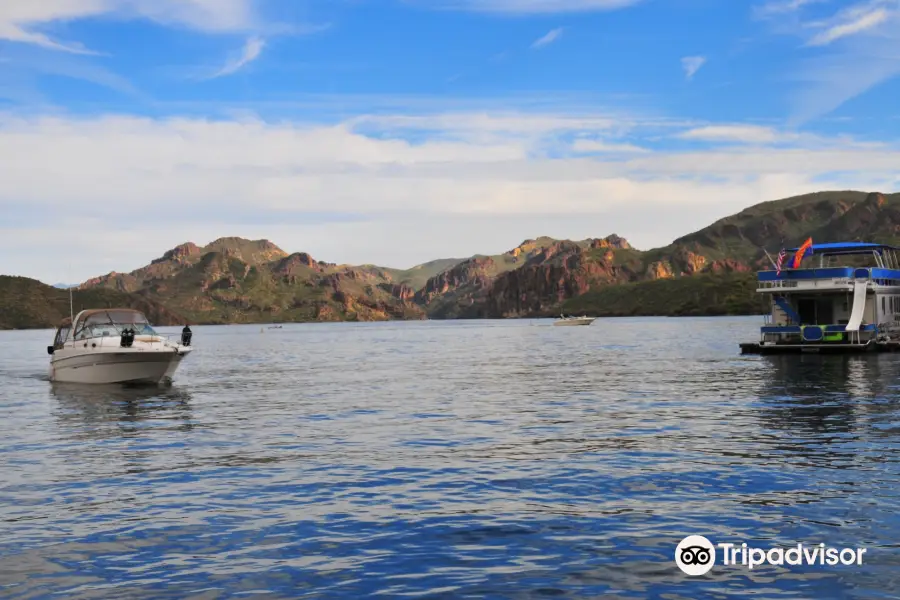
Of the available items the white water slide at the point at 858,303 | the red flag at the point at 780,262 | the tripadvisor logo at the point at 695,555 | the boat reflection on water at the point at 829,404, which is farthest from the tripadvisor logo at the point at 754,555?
the white water slide at the point at 858,303

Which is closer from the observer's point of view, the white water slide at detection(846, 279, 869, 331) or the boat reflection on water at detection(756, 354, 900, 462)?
the boat reflection on water at detection(756, 354, 900, 462)

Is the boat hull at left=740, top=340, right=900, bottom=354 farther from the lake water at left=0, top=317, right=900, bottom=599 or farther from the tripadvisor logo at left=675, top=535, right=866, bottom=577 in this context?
the tripadvisor logo at left=675, top=535, right=866, bottom=577

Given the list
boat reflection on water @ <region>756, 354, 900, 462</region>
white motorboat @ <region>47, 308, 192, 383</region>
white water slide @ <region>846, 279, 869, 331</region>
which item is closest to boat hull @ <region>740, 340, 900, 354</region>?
white water slide @ <region>846, 279, 869, 331</region>

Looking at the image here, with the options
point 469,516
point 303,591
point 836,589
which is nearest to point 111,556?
point 303,591

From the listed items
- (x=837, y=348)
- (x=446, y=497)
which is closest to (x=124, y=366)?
(x=446, y=497)

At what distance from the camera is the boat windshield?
59.3m

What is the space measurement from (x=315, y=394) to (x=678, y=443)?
31290mm

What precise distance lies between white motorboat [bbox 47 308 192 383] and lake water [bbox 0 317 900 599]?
949 cm

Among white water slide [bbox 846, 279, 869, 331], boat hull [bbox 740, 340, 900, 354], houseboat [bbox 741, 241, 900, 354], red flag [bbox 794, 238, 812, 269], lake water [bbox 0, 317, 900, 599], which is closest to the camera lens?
lake water [bbox 0, 317, 900, 599]

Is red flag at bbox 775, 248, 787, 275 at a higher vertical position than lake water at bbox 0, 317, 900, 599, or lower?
higher

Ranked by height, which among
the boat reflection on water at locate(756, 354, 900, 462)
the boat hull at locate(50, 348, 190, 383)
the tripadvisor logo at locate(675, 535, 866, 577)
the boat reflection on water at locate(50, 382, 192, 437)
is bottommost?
the boat reflection on water at locate(756, 354, 900, 462)

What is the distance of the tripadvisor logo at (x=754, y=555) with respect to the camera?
15445 millimetres

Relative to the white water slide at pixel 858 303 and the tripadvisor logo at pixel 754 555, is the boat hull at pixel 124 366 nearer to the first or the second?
the tripadvisor logo at pixel 754 555

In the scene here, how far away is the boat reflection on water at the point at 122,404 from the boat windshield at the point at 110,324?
3.59m
